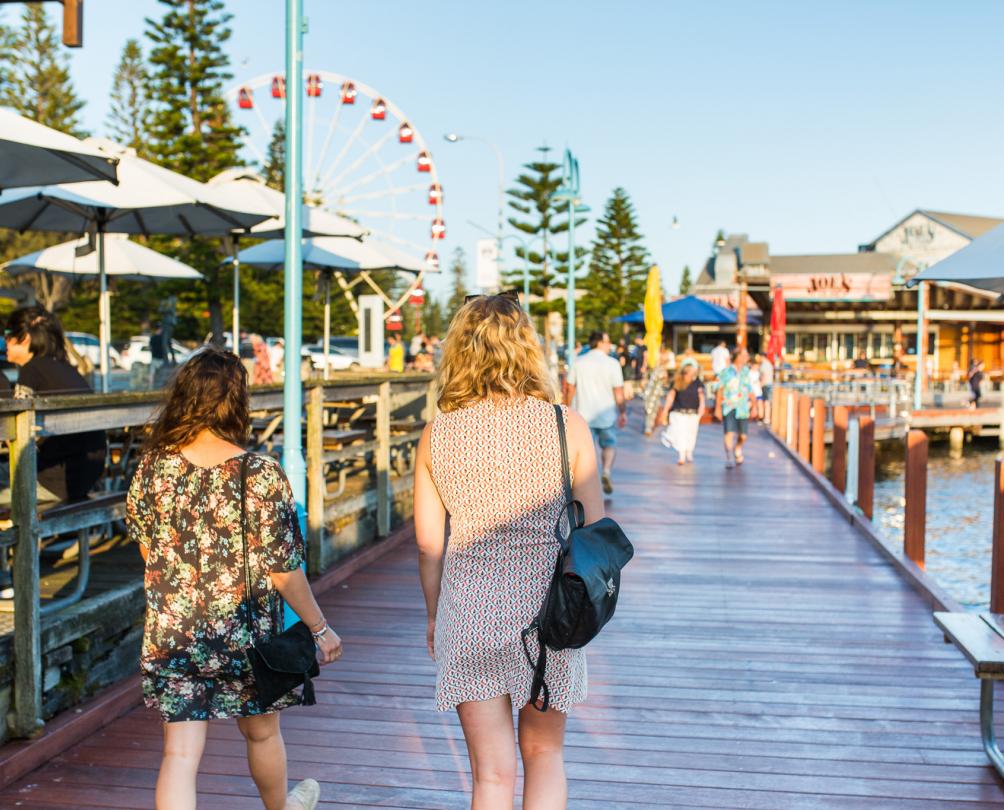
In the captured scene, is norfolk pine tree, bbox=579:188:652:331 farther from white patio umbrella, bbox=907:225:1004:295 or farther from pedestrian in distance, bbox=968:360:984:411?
white patio umbrella, bbox=907:225:1004:295

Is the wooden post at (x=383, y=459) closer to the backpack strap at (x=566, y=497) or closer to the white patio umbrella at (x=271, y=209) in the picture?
the white patio umbrella at (x=271, y=209)

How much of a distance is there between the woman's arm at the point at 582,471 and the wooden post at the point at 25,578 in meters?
2.15

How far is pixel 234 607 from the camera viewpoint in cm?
290

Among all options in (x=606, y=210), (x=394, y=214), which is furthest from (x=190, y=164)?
(x=606, y=210)

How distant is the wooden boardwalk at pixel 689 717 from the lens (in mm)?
3816

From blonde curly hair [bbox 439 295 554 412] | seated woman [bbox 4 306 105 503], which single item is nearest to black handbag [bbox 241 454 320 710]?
blonde curly hair [bbox 439 295 554 412]

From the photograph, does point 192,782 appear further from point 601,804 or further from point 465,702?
point 601,804

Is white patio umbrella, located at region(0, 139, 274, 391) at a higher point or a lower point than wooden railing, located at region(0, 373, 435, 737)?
higher

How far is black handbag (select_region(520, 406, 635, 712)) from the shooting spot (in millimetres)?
2494

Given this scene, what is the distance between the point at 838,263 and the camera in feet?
175

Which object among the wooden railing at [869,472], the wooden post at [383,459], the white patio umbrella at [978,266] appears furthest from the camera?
the wooden post at [383,459]

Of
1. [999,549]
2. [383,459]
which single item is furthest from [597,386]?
[999,549]

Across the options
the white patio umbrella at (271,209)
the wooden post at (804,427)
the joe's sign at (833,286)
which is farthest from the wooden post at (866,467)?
the joe's sign at (833,286)

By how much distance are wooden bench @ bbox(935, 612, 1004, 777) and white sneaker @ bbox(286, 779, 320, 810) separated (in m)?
2.31
